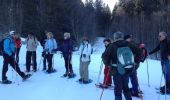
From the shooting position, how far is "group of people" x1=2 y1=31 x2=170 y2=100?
847cm

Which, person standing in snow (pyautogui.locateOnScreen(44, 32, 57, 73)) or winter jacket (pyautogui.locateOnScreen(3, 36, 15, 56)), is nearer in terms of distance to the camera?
winter jacket (pyautogui.locateOnScreen(3, 36, 15, 56))

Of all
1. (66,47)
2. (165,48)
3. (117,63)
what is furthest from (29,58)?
(117,63)

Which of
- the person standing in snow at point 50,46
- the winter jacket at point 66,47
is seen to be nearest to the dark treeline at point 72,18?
the person standing in snow at point 50,46

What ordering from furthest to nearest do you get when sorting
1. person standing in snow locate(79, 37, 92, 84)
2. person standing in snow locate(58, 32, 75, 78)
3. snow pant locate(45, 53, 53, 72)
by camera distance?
snow pant locate(45, 53, 53, 72)
person standing in snow locate(58, 32, 75, 78)
person standing in snow locate(79, 37, 92, 84)

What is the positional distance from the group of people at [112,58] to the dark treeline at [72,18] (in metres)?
21.6

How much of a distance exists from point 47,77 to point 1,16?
2335 centimetres

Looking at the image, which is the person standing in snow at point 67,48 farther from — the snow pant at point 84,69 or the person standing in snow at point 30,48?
the person standing in snow at point 30,48

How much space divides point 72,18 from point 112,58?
41188mm

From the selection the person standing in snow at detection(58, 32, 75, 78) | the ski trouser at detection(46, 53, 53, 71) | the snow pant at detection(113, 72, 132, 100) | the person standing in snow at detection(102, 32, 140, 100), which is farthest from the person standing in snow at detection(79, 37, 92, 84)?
the snow pant at detection(113, 72, 132, 100)

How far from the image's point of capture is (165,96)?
10508mm

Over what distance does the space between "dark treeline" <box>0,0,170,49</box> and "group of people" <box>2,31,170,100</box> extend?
2164cm

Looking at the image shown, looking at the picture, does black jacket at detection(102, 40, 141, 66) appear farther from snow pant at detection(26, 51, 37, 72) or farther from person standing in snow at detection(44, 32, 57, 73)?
snow pant at detection(26, 51, 37, 72)

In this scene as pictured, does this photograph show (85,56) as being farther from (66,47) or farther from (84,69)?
(66,47)

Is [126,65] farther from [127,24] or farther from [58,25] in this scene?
[127,24]
